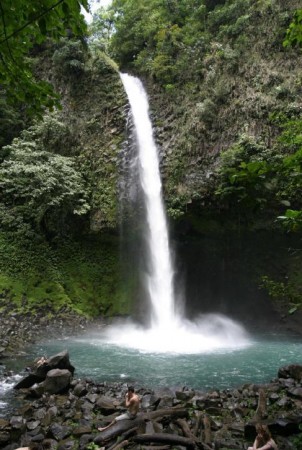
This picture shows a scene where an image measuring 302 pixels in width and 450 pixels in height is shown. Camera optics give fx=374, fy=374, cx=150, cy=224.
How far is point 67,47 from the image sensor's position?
19.7 meters

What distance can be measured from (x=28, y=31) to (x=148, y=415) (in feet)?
18.6

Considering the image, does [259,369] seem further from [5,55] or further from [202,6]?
[202,6]

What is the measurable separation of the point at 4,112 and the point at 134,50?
30.2ft

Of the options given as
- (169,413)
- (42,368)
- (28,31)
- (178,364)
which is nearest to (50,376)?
(42,368)

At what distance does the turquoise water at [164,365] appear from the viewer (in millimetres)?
8570

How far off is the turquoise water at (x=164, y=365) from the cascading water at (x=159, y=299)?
1.67m

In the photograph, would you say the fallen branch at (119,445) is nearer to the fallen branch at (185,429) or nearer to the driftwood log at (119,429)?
the driftwood log at (119,429)

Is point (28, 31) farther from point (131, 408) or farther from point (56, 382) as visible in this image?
point (56, 382)

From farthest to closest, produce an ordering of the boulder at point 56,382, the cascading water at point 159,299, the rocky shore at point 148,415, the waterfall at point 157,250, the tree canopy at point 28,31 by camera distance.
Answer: the waterfall at point 157,250, the cascading water at point 159,299, the boulder at point 56,382, the rocky shore at point 148,415, the tree canopy at point 28,31

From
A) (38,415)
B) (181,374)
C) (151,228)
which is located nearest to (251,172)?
(38,415)

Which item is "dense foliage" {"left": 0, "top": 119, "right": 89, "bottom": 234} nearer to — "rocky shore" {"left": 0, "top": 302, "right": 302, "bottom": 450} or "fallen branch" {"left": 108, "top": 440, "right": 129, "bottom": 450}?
"rocky shore" {"left": 0, "top": 302, "right": 302, "bottom": 450}

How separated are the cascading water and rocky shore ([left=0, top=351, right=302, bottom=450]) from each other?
592 centimetres

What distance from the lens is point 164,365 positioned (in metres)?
10.0

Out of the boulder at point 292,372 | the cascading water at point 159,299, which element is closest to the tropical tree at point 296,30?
the boulder at point 292,372
